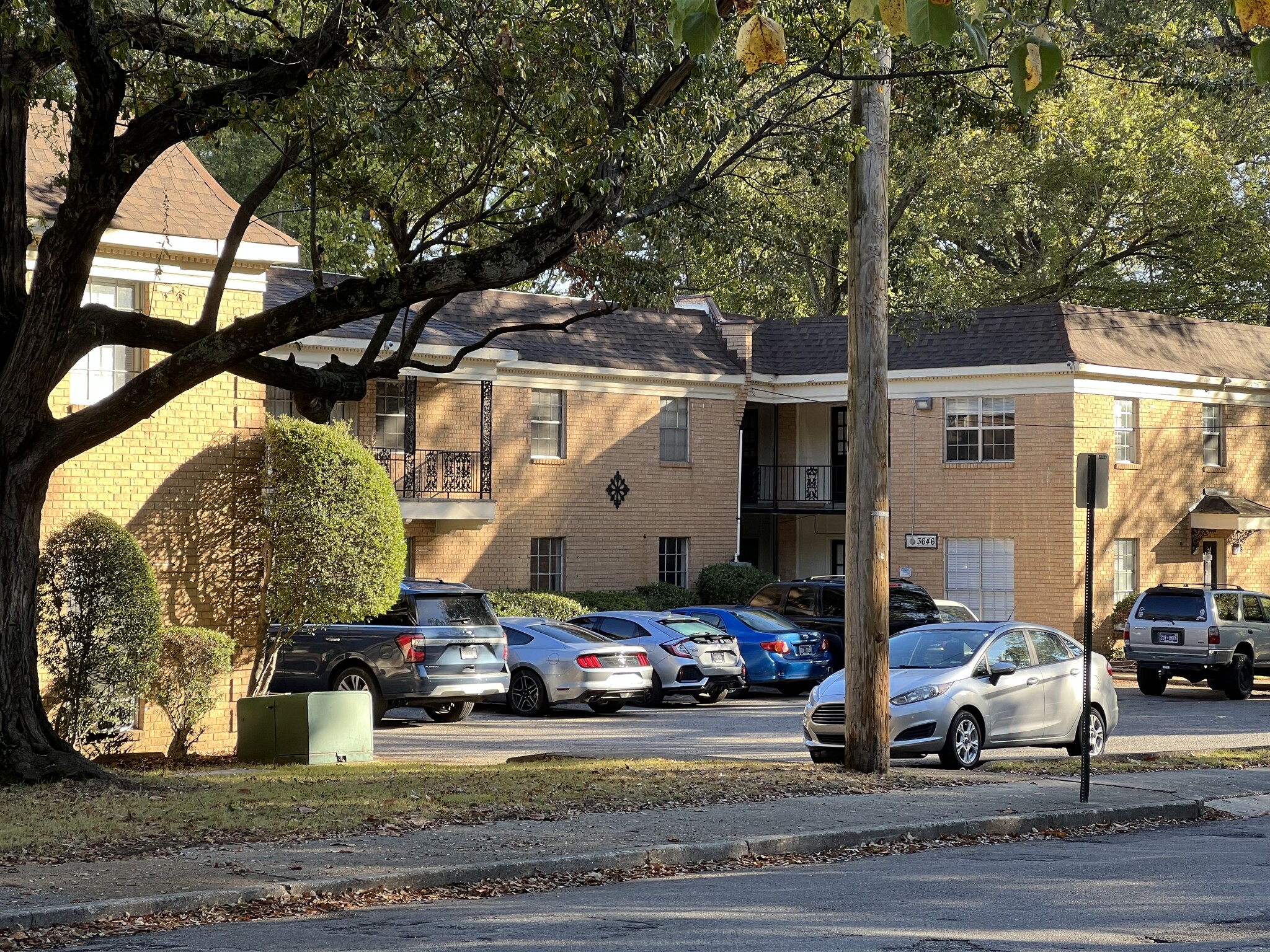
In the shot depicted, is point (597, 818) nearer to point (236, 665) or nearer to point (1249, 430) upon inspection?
point (236, 665)

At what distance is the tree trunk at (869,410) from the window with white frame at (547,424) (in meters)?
19.5

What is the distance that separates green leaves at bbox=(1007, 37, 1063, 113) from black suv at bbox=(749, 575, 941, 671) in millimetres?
22041

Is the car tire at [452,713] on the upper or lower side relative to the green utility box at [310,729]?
lower

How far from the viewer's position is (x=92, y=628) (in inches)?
659

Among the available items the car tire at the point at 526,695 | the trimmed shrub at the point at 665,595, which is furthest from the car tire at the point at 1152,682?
the car tire at the point at 526,695

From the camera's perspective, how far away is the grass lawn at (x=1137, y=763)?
53.8 ft

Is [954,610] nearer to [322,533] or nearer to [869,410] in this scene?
[322,533]

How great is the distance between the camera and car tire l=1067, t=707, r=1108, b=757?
1772 cm

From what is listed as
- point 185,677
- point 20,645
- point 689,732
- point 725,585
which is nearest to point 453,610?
point 689,732

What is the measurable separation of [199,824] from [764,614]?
16.6 metres

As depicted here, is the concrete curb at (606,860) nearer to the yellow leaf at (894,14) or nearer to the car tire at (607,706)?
the yellow leaf at (894,14)

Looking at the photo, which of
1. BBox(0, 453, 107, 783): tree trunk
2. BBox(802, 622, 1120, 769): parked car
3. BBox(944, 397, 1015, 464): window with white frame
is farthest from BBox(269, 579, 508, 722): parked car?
BBox(944, 397, 1015, 464): window with white frame

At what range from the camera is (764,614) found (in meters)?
26.8

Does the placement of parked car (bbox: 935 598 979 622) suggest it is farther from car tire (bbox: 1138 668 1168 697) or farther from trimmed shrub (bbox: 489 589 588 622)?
trimmed shrub (bbox: 489 589 588 622)
